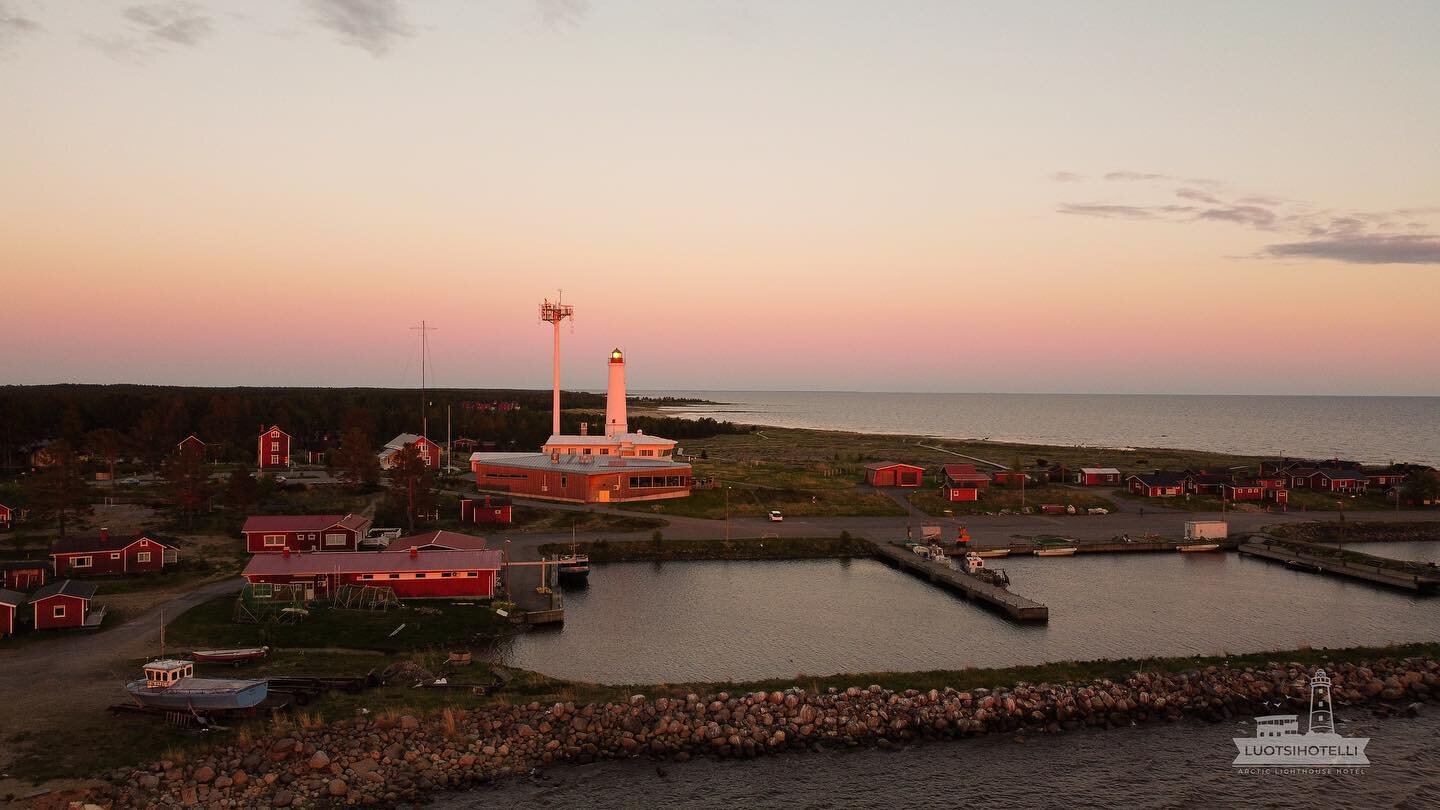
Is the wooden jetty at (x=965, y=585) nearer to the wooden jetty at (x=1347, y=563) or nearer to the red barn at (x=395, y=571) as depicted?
the wooden jetty at (x=1347, y=563)

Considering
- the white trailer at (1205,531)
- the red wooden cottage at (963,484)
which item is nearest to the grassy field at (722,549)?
the red wooden cottage at (963,484)

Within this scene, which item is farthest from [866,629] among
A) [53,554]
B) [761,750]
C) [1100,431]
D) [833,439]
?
[1100,431]

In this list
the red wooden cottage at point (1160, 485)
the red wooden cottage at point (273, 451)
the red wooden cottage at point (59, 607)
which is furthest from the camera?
the red wooden cottage at point (273, 451)

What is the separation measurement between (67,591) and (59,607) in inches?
23.5

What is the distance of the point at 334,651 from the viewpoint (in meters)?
31.9

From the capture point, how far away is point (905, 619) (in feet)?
129

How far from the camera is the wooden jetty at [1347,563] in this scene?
4578 cm

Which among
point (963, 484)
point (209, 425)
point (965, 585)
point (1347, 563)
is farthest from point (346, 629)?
point (209, 425)

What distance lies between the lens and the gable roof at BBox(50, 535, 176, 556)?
136 feet

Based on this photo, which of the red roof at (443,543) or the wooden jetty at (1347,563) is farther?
the wooden jetty at (1347,563)

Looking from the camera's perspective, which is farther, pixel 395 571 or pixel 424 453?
pixel 424 453

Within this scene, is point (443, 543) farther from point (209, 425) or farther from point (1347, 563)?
point (209, 425)

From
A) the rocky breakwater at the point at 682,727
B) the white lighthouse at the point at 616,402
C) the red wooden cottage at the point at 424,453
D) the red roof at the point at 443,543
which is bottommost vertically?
the rocky breakwater at the point at 682,727

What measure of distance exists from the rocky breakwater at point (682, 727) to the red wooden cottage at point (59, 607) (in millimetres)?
14413
